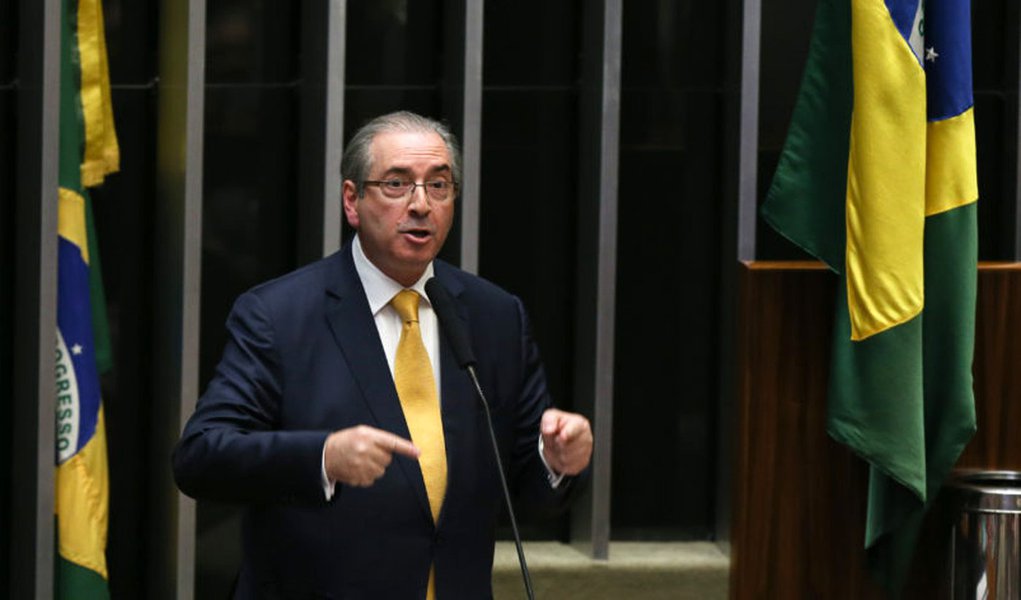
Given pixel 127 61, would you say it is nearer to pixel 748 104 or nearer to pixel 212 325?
pixel 212 325

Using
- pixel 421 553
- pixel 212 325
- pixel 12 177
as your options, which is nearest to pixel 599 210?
pixel 212 325

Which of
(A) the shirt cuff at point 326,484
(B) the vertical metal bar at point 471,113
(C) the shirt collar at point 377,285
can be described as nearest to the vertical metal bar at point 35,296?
(B) the vertical metal bar at point 471,113

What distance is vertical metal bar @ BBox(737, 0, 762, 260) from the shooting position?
4.83 metres

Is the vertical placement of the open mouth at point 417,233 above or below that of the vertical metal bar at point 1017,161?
below

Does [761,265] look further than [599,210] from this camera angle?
No

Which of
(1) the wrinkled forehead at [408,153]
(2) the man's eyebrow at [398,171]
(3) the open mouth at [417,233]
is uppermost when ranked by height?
(1) the wrinkled forehead at [408,153]

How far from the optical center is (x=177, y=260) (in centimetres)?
465

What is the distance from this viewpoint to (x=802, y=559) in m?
4.10

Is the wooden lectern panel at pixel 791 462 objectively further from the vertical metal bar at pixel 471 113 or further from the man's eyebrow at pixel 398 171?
the man's eyebrow at pixel 398 171

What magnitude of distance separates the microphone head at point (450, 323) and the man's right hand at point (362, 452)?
0.60ft

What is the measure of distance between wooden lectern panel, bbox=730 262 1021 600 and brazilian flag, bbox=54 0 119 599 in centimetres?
165

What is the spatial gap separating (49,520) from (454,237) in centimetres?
132

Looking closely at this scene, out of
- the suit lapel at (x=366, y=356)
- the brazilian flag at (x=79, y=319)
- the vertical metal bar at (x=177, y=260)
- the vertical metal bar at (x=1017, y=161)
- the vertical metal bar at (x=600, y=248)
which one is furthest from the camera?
the vertical metal bar at (x=1017, y=161)

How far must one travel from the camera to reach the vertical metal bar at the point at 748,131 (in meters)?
4.83
